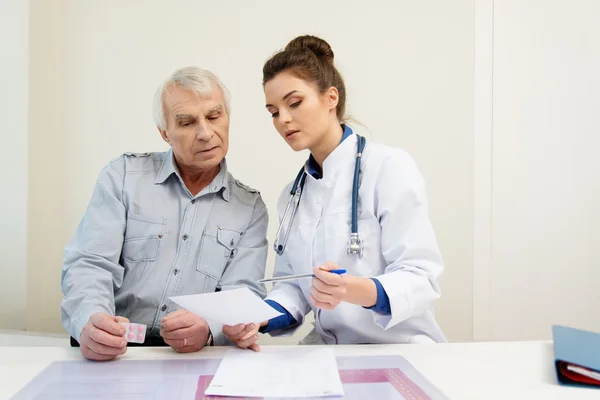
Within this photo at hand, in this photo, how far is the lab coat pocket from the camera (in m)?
1.55

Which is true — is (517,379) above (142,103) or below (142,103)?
below

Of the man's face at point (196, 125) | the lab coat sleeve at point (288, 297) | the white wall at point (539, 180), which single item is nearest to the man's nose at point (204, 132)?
the man's face at point (196, 125)

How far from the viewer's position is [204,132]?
Answer: 1545 mm

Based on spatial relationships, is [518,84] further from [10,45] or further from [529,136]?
[10,45]

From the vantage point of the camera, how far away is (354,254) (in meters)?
1.37

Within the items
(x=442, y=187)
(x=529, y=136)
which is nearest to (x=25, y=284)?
(x=442, y=187)

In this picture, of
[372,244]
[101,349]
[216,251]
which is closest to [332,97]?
[372,244]

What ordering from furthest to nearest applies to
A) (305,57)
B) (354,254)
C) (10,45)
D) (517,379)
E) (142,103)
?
(142,103) < (10,45) < (305,57) < (354,254) < (517,379)

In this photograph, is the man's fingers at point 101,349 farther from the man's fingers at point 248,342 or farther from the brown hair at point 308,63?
the brown hair at point 308,63

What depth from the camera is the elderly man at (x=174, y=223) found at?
151cm

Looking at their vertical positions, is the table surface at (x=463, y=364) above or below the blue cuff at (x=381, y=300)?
below

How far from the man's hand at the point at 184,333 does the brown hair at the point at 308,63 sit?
71 centimetres

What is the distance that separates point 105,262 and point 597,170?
6.84 ft

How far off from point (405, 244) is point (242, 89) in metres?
1.28
